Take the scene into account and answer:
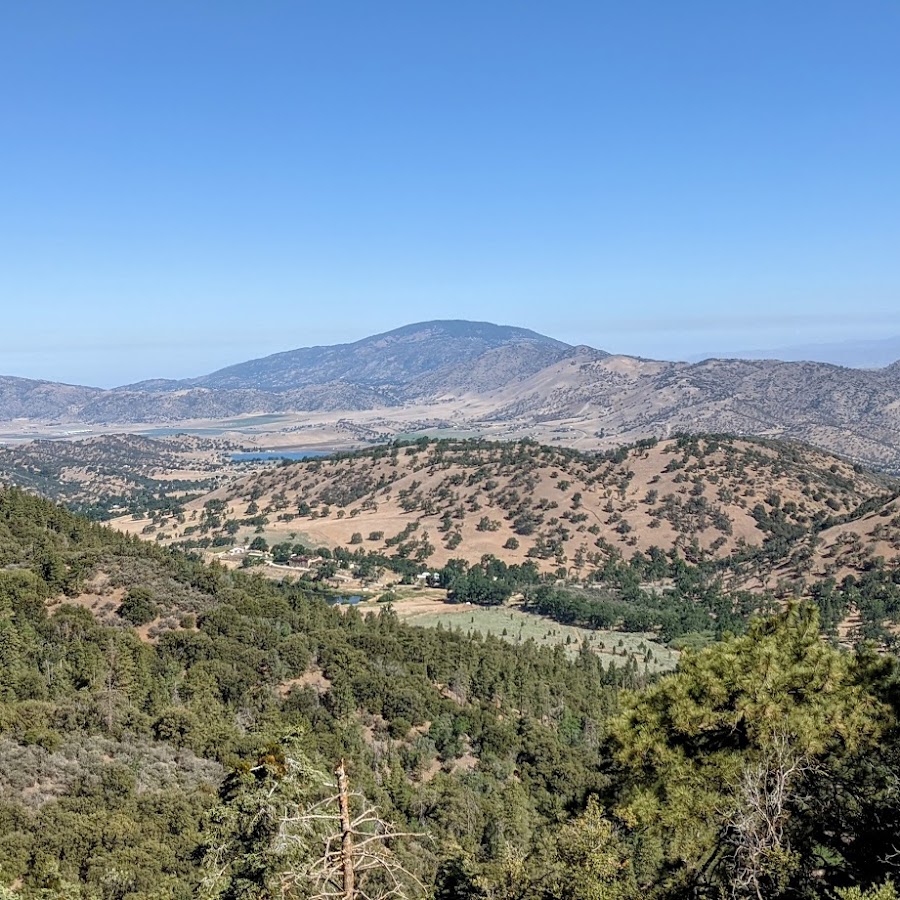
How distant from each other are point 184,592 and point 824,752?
149 feet

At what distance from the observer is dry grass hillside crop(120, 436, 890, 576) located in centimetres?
11931

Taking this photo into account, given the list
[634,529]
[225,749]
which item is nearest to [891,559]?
[634,529]

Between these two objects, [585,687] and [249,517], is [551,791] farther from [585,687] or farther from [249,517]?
[249,517]

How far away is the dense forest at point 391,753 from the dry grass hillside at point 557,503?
182 feet

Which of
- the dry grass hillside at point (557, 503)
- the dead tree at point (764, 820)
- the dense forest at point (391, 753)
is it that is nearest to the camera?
the dead tree at point (764, 820)

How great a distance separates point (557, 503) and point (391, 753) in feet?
306

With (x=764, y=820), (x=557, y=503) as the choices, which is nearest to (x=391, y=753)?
(x=764, y=820)

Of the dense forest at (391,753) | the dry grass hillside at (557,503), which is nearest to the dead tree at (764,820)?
the dense forest at (391,753)

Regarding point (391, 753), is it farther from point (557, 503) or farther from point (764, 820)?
point (557, 503)

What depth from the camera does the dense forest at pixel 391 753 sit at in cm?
1482

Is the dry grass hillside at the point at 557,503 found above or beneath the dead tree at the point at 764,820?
beneath

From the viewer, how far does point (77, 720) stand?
106 ft

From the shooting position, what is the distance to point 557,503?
131 metres

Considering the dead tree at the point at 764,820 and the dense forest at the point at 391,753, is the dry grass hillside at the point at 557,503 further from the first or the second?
the dead tree at the point at 764,820
